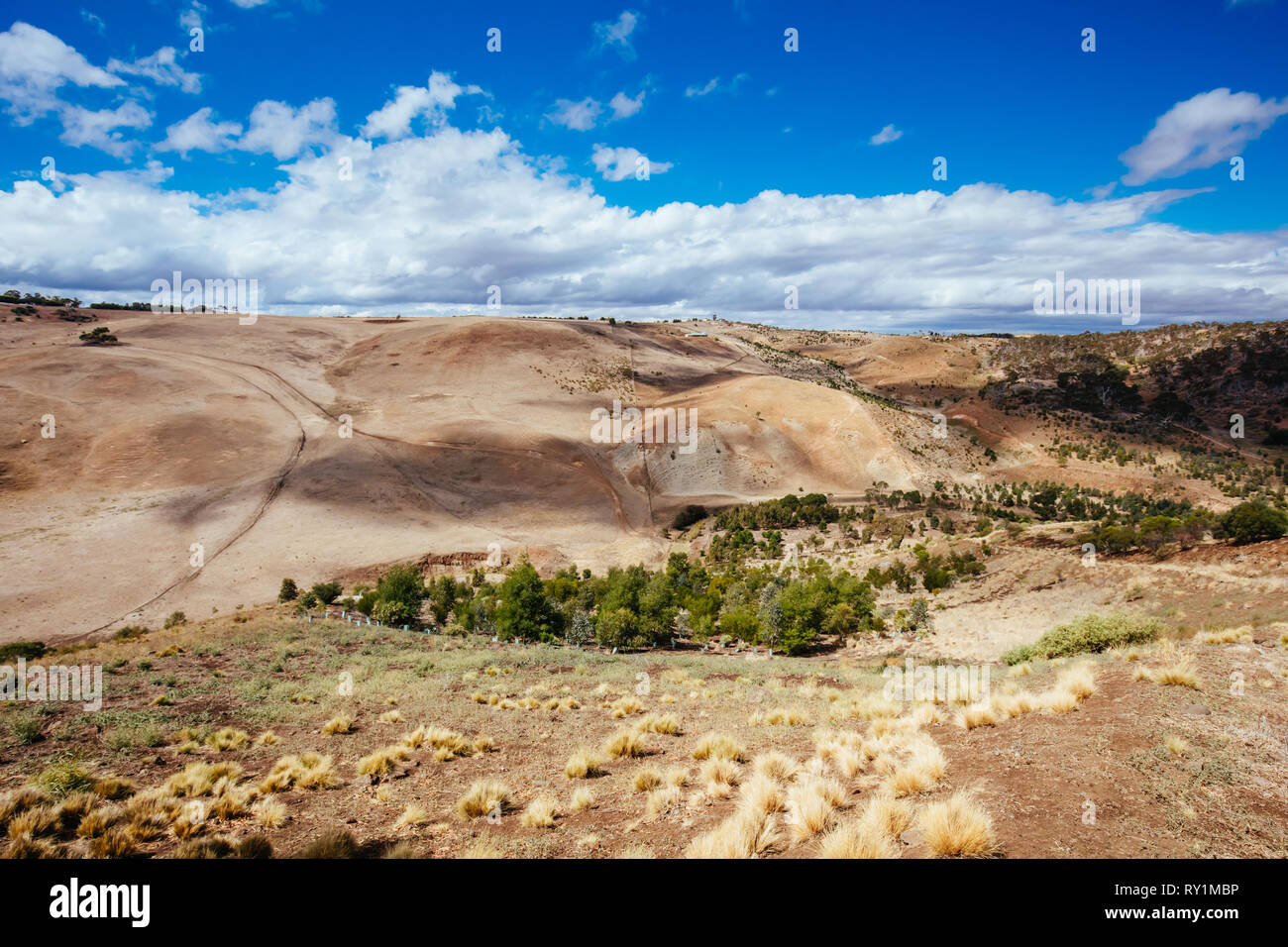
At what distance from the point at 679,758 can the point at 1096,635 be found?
39.8 ft

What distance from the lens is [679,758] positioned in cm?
954

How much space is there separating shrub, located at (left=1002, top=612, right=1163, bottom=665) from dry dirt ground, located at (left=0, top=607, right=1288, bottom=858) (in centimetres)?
126

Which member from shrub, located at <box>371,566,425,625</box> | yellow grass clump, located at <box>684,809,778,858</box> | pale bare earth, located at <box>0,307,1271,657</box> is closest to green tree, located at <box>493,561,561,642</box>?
shrub, located at <box>371,566,425,625</box>

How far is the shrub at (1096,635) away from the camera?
14414mm

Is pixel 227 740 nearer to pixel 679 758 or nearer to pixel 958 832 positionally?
pixel 679 758

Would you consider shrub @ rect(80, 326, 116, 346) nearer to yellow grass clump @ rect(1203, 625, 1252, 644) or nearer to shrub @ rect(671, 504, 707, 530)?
shrub @ rect(671, 504, 707, 530)

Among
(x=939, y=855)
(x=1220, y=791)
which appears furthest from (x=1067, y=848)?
(x=1220, y=791)

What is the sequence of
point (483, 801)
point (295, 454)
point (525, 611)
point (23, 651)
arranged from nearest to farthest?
point (483, 801) → point (23, 651) → point (525, 611) → point (295, 454)

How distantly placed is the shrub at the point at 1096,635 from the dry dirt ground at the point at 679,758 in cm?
126

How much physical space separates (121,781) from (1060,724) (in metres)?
13.8

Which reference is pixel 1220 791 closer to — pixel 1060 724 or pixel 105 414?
pixel 1060 724

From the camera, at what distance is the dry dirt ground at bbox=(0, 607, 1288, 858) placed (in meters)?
6.07

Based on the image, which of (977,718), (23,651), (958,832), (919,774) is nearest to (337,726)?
(919,774)
